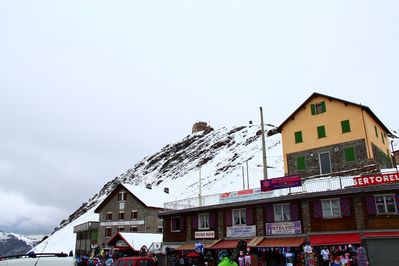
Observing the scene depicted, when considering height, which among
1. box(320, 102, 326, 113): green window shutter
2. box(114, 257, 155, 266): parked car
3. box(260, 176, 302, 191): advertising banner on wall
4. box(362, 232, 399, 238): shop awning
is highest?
box(320, 102, 326, 113): green window shutter

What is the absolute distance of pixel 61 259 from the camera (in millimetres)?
9070

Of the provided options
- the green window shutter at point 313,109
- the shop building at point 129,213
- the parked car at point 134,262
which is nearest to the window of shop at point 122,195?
the shop building at point 129,213

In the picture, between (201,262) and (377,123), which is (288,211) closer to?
(201,262)

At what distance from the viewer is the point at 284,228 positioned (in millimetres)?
26375

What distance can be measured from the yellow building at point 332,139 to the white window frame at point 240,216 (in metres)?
8.89

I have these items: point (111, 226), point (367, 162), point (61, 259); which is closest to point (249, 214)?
point (367, 162)

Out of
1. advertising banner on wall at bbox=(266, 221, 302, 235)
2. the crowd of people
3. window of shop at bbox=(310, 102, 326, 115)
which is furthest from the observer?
window of shop at bbox=(310, 102, 326, 115)

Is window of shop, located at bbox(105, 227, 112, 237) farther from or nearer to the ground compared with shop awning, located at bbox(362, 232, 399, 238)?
farther from the ground

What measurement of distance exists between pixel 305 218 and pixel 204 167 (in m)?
73.0

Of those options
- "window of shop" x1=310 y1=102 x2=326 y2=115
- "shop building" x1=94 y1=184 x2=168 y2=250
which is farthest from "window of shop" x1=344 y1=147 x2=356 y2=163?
"shop building" x1=94 y1=184 x2=168 y2=250

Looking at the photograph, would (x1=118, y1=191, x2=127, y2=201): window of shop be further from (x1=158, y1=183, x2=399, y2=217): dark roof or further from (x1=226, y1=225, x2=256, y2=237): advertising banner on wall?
(x1=226, y1=225, x2=256, y2=237): advertising banner on wall

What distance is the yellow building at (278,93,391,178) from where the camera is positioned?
107ft

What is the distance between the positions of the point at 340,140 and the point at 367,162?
309 centimetres

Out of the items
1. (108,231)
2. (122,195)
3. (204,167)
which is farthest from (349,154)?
(204,167)
